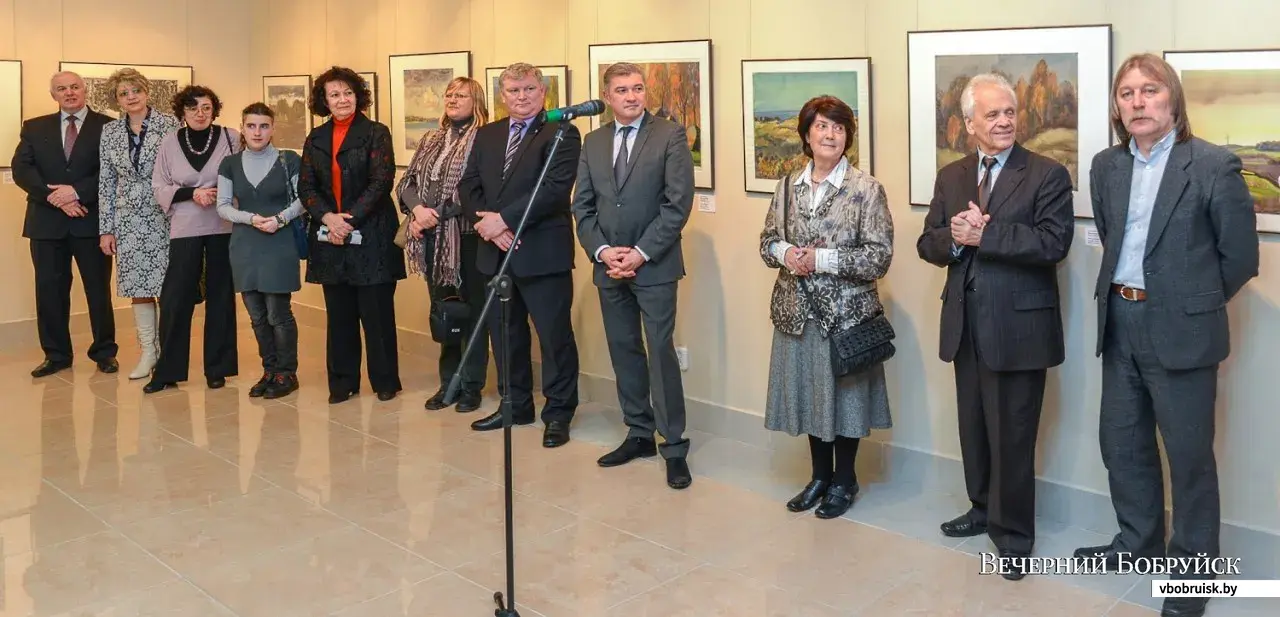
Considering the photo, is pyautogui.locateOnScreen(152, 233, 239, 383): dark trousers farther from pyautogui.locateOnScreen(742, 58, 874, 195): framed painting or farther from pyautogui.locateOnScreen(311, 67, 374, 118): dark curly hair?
pyautogui.locateOnScreen(742, 58, 874, 195): framed painting

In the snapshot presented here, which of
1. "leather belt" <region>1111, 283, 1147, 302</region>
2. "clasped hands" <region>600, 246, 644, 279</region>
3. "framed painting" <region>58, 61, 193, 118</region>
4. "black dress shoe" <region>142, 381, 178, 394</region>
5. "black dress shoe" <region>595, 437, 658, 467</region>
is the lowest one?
"black dress shoe" <region>595, 437, 658, 467</region>

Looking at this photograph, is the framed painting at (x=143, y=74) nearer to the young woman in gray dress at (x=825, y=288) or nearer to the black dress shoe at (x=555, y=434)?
the black dress shoe at (x=555, y=434)

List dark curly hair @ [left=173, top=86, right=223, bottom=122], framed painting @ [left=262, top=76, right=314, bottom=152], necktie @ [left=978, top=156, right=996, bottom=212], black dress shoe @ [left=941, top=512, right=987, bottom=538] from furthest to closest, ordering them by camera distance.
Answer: framed painting @ [left=262, top=76, right=314, bottom=152] → dark curly hair @ [left=173, top=86, right=223, bottom=122] → black dress shoe @ [left=941, top=512, right=987, bottom=538] → necktie @ [left=978, top=156, right=996, bottom=212]

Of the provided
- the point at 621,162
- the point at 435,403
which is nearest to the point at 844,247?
the point at 621,162

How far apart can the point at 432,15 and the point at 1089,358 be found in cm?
492

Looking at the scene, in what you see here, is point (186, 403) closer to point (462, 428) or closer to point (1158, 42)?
point (462, 428)

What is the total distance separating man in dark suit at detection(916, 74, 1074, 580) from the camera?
429cm

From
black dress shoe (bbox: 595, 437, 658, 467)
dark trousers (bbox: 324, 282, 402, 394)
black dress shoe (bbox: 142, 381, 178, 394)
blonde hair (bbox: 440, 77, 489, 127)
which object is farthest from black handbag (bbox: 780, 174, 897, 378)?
black dress shoe (bbox: 142, 381, 178, 394)

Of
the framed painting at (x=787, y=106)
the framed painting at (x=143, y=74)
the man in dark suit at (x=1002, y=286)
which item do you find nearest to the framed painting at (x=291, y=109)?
the framed painting at (x=143, y=74)

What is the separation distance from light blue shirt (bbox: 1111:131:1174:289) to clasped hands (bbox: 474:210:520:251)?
9.67ft

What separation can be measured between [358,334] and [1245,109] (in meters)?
4.83

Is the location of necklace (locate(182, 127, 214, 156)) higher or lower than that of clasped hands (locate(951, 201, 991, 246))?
→ higher

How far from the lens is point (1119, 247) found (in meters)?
4.09

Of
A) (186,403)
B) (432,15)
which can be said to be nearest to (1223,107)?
(432,15)
